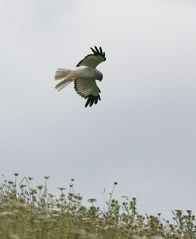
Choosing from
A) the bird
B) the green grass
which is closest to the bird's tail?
the bird

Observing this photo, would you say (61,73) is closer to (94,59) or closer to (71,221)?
(94,59)

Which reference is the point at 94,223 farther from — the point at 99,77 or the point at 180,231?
the point at 99,77

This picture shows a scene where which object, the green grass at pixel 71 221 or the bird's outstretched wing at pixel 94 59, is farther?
the bird's outstretched wing at pixel 94 59

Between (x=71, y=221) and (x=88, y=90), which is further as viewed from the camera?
(x=88, y=90)

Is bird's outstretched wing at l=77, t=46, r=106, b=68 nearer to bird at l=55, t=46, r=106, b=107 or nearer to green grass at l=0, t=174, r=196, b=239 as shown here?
bird at l=55, t=46, r=106, b=107

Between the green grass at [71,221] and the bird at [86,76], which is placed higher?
the bird at [86,76]

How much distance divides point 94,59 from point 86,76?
38 centimetres

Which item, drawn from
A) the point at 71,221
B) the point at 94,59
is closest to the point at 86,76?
the point at 94,59

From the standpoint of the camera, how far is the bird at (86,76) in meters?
13.6

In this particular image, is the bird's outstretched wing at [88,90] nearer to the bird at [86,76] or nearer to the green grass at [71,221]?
the bird at [86,76]

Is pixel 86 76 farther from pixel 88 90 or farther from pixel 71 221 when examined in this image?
pixel 71 221

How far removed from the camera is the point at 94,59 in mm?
13641

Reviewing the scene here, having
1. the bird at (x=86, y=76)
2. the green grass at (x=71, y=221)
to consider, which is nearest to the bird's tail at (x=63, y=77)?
the bird at (x=86, y=76)

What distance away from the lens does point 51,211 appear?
7695mm
